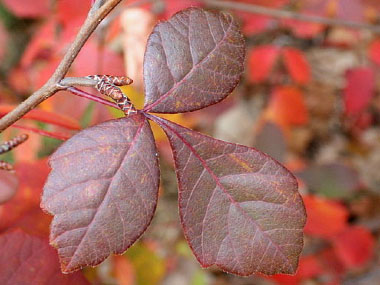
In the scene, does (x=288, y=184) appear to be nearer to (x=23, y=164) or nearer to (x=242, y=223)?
(x=242, y=223)

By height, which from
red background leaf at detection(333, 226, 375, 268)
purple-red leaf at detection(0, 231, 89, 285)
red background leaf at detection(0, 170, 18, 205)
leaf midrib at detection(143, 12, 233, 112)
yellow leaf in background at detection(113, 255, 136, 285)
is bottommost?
red background leaf at detection(333, 226, 375, 268)

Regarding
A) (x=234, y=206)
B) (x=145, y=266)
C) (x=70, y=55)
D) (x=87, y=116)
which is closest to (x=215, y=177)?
(x=234, y=206)

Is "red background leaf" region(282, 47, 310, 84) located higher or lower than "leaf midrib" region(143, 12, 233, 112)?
lower

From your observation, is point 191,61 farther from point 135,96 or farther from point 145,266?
point 145,266

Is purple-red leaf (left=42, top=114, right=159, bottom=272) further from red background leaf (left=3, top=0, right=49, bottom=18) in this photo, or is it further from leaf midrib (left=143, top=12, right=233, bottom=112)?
red background leaf (left=3, top=0, right=49, bottom=18)

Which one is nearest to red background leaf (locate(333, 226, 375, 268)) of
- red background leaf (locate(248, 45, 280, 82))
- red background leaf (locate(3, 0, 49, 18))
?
red background leaf (locate(248, 45, 280, 82))
